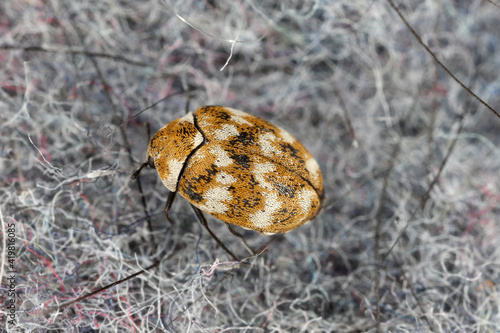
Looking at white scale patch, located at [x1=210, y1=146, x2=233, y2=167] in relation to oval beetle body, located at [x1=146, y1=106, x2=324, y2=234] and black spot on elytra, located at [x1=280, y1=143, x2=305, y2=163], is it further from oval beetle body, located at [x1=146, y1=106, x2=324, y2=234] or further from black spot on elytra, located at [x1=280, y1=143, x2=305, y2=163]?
black spot on elytra, located at [x1=280, y1=143, x2=305, y2=163]

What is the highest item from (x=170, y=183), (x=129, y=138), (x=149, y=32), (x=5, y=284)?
(x=149, y=32)

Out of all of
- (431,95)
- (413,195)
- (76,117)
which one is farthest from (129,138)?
(431,95)

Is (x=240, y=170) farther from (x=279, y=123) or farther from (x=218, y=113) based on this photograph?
(x=279, y=123)

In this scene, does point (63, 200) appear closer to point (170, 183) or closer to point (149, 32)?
point (170, 183)

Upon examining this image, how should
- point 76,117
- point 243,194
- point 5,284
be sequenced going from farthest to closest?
1. point 76,117
2. point 5,284
3. point 243,194

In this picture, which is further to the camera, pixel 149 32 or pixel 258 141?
pixel 149 32

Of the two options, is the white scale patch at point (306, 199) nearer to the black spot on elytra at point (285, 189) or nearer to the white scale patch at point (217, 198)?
the black spot on elytra at point (285, 189)

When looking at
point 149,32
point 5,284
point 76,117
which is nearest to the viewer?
point 5,284

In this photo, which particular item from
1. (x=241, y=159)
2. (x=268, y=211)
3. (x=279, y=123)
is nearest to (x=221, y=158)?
(x=241, y=159)
